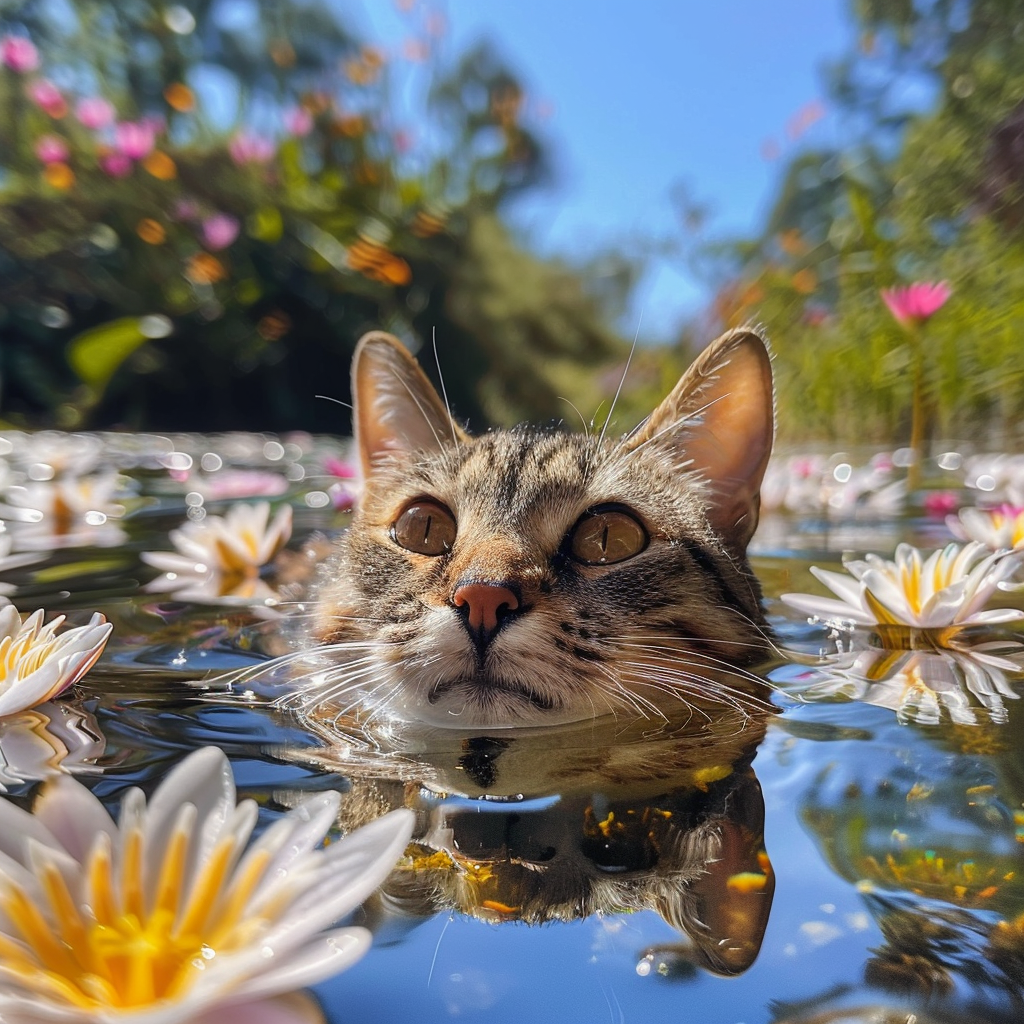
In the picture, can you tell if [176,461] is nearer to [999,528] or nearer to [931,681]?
[999,528]

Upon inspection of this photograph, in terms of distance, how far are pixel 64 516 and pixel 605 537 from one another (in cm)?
236

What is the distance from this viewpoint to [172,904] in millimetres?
610

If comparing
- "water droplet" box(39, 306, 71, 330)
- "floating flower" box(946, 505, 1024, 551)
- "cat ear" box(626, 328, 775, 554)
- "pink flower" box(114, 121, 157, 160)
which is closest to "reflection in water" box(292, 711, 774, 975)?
"cat ear" box(626, 328, 775, 554)

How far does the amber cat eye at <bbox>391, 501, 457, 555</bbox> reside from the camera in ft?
5.07

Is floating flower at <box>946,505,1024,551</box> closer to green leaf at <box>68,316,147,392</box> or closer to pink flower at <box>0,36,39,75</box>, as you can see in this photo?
green leaf at <box>68,316,147,392</box>

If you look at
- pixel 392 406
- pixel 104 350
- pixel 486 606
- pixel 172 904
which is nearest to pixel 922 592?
pixel 486 606

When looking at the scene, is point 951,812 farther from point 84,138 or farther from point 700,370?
point 84,138

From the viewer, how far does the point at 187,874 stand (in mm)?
653

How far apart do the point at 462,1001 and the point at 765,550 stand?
8.32ft

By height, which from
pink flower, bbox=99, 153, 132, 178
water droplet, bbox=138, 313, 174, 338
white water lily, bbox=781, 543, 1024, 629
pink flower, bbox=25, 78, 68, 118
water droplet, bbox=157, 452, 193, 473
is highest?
pink flower, bbox=25, 78, 68, 118

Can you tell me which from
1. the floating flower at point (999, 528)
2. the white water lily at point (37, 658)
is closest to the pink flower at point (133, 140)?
the white water lily at point (37, 658)

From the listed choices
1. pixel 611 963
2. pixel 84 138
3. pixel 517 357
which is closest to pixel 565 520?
pixel 611 963

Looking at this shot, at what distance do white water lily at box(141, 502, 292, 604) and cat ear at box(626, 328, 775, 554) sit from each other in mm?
1126

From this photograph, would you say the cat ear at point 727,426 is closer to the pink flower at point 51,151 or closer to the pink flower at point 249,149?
the pink flower at point 51,151
